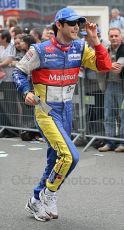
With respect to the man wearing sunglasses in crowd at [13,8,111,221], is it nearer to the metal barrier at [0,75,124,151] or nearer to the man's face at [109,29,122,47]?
the metal barrier at [0,75,124,151]

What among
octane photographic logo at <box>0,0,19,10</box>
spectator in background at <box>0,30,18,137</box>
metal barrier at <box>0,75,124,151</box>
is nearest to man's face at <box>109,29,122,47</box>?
metal barrier at <box>0,75,124,151</box>

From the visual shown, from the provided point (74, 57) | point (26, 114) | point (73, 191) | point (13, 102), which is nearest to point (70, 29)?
point (74, 57)

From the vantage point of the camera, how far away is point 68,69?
5883mm

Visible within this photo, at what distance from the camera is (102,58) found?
19.3ft

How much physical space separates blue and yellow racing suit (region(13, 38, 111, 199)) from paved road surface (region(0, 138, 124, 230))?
0.47 metres

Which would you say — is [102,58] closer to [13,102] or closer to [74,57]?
[74,57]

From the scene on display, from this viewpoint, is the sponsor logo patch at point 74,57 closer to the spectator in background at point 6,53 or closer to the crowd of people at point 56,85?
the crowd of people at point 56,85

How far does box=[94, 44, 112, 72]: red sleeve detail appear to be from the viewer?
19.2ft

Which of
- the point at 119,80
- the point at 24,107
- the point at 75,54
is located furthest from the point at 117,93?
the point at 75,54

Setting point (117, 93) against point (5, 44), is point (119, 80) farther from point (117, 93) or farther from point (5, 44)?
point (5, 44)

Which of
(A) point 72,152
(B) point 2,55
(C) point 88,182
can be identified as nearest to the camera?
(A) point 72,152

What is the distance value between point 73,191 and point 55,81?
1.89 metres

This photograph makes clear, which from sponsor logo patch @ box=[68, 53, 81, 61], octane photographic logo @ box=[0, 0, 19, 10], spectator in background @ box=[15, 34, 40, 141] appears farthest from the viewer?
octane photographic logo @ box=[0, 0, 19, 10]

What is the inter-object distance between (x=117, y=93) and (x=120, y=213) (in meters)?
3.78
